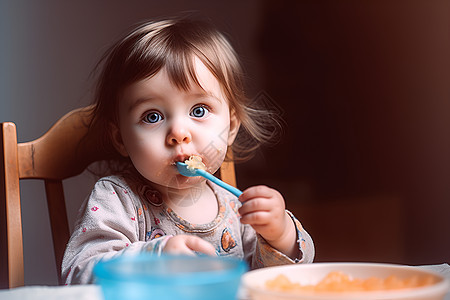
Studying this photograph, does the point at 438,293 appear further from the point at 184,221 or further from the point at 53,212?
the point at 53,212

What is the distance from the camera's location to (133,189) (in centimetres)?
83

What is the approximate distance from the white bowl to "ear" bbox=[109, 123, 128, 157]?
0.50 meters

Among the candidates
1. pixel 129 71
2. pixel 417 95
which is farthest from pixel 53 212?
pixel 417 95

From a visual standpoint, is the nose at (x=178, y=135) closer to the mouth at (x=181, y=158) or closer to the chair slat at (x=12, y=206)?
the mouth at (x=181, y=158)

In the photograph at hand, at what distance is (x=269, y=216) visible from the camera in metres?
0.64

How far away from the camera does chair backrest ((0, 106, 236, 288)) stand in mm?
814

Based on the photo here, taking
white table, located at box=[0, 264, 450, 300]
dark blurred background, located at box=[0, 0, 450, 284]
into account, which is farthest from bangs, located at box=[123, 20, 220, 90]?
dark blurred background, located at box=[0, 0, 450, 284]

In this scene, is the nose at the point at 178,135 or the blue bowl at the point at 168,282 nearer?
the blue bowl at the point at 168,282

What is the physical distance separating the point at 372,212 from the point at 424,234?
25 cm

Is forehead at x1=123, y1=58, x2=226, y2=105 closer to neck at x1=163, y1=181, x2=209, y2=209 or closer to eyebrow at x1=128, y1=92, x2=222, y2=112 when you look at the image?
eyebrow at x1=128, y1=92, x2=222, y2=112

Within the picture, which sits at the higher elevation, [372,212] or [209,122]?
[209,122]

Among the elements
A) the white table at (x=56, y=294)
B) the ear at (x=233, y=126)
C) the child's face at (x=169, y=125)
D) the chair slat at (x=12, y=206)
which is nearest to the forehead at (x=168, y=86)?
the child's face at (x=169, y=125)

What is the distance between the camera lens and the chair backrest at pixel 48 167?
814 mm

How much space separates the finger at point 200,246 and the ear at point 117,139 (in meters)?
0.38
